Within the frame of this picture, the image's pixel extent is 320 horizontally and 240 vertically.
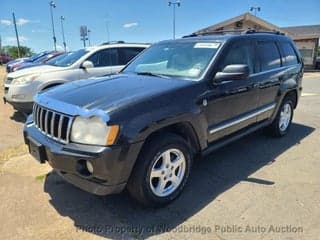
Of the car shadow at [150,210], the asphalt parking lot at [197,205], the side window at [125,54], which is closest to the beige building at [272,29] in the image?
the side window at [125,54]

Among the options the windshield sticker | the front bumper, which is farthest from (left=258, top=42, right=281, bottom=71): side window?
the front bumper

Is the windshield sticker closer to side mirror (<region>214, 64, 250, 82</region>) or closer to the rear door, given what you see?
side mirror (<region>214, 64, 250, 82</region>)

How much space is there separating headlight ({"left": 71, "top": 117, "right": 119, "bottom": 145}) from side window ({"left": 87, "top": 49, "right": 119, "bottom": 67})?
5211 mm

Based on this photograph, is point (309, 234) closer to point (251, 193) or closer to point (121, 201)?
point (251, 193)

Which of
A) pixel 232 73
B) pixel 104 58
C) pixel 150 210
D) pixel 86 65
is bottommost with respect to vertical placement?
pixel 150 210

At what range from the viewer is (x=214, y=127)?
12.7 feet

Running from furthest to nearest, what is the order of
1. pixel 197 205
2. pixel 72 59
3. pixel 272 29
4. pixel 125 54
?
pixel 272 29 < pixel 125 54 < pixel 72 59 < pixel 197 205

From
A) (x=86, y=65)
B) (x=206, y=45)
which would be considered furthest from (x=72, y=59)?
(x=206, y=45)

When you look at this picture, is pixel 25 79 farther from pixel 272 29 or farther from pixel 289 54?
pixel 272 29

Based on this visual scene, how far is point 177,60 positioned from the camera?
166 inches

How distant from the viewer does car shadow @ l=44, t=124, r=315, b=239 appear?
302cm

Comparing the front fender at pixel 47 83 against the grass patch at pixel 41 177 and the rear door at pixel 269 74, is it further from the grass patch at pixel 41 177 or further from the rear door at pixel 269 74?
the rear door at pixel 269 74

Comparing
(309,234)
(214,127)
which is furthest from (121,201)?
(309,234)

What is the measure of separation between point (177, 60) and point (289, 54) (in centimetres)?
262
